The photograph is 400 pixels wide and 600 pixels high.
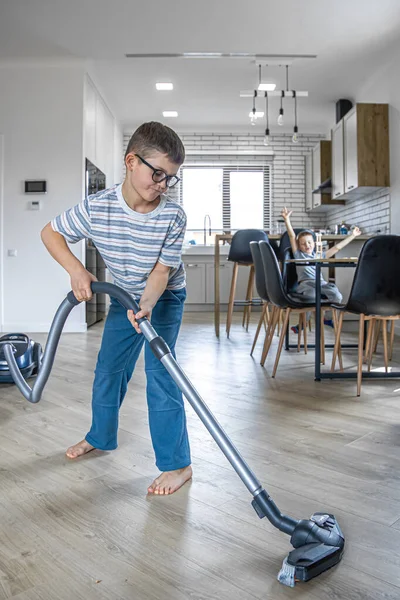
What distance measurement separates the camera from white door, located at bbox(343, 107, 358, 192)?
5.38 m

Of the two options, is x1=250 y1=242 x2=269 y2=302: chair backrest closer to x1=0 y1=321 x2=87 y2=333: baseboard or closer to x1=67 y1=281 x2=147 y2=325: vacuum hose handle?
x1=67 y1=281 x2=147 y2=325: vacuum hose handle

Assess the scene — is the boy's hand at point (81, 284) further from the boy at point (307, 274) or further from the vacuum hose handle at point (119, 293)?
the boy at point (307, 274)

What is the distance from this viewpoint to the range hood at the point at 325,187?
646 cm

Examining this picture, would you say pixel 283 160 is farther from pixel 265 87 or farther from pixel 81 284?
pixel 81 284

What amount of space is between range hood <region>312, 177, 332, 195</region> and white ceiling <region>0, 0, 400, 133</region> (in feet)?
3.19

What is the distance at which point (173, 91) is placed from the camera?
612 cm

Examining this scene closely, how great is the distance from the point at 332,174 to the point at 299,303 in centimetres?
391

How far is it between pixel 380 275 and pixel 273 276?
2.05ft

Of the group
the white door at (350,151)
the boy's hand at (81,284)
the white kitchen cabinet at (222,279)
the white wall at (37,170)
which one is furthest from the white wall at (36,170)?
the boy's hand at (81,284)

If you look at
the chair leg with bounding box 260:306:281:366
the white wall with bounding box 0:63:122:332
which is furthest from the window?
the chair leg with bounding box 260:306:281:366

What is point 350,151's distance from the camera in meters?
5.60

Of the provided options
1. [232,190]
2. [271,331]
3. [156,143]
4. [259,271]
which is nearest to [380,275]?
[271,331]

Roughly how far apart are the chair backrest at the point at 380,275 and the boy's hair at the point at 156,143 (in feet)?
5.24

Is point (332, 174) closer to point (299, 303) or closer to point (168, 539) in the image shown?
point (299, 303)
